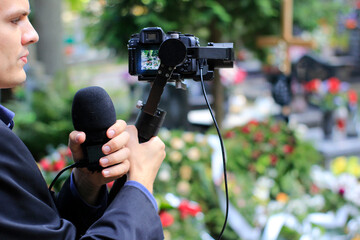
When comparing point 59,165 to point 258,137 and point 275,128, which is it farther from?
point 275,128

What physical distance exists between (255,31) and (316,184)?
2.12 metres

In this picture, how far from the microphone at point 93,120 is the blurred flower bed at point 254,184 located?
1.75 m

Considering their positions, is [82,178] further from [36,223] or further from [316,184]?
[316,184]

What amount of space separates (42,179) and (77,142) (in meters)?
0.20

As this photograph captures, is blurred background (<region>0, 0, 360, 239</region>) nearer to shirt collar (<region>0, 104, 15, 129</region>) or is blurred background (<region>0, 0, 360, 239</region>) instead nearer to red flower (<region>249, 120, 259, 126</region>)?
red flower (<region>249, 120, 259, 126</region>)

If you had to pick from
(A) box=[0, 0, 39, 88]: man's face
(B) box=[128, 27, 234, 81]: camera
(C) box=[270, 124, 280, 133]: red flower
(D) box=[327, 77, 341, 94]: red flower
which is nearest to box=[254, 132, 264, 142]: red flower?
(C) box=[270, 124, 280, 133]: red flower

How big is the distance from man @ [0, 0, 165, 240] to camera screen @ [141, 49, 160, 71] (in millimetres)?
202

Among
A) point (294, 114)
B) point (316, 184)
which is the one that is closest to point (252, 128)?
point (316, 184)

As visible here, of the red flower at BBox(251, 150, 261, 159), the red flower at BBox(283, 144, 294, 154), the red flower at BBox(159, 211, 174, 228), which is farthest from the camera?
the red flower at BBox(283, 144, 294, 154)

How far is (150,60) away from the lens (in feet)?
4.18

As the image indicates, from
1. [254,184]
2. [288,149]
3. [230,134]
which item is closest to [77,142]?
[254,184]

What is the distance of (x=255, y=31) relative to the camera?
547 centimetres

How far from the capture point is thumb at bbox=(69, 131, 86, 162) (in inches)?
45.6

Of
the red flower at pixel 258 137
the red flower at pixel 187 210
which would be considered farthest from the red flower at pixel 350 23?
the red flower at pixel 187 210
